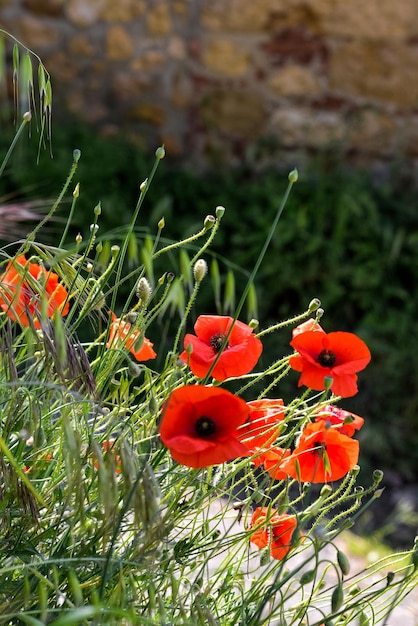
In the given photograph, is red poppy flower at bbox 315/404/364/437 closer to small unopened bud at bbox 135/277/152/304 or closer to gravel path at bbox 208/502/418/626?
small unopened bud at bbox 135/277/152/304

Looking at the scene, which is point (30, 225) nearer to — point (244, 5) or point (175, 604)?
point (244, 5)

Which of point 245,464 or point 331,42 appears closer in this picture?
point 245,464

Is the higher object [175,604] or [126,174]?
[175,604]

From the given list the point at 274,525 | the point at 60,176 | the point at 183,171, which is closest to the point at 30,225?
the point at 60,176

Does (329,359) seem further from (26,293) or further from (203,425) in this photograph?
(26,293)

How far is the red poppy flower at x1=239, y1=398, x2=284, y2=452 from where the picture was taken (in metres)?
1.04

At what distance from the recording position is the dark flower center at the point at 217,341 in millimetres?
1075

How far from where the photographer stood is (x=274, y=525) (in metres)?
1.08

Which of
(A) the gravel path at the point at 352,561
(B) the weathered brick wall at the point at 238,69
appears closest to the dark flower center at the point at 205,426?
(A) the gravel path at the point at 352,561

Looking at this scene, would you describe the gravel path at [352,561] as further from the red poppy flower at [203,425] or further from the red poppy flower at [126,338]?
the red poppy flower at [203,425]

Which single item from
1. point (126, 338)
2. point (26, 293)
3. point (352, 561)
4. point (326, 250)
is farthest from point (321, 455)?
point (326, 250)

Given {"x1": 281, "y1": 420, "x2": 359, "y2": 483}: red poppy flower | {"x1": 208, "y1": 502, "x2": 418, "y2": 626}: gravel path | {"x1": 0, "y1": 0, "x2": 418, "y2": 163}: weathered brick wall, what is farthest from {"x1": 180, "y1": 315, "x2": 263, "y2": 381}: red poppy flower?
{"x1": 0, "y1": 0, "x2": 418, "y2": 163}: weathered brick wall

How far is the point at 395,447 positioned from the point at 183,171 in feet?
4.69

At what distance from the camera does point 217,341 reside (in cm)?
108
